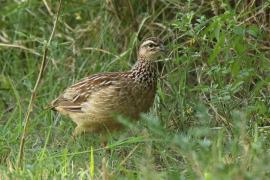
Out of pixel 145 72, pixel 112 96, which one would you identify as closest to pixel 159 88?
pixel 145 72

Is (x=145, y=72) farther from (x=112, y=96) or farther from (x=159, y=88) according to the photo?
(x=112, y=96)

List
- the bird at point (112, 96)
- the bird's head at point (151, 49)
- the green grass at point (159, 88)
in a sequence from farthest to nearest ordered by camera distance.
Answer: the bird's head at point (151, 49) → the bird at point (112, 96) → the green grass at point (159, 88)

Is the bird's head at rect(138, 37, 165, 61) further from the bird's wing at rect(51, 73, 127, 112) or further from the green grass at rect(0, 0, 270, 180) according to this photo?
the bird's wing at rect(51, 73, 127, 112)

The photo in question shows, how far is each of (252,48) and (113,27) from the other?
2.37 metres

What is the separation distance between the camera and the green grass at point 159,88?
5.84 m

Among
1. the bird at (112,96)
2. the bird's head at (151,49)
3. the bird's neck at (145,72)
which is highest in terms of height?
the bird's head at (151,49)

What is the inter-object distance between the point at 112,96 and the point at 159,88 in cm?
67

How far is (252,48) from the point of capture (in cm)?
796

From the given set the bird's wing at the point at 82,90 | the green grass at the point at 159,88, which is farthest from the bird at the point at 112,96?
the green grass at the point at 159,88

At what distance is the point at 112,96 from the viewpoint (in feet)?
26.1

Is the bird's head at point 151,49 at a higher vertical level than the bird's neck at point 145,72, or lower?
higher

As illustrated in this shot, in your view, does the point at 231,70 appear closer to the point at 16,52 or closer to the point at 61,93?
the point at 61,93

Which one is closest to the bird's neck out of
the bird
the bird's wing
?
the bird

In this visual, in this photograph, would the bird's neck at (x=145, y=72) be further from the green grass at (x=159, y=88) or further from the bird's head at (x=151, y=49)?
the green grass at (x=159, y=88)
